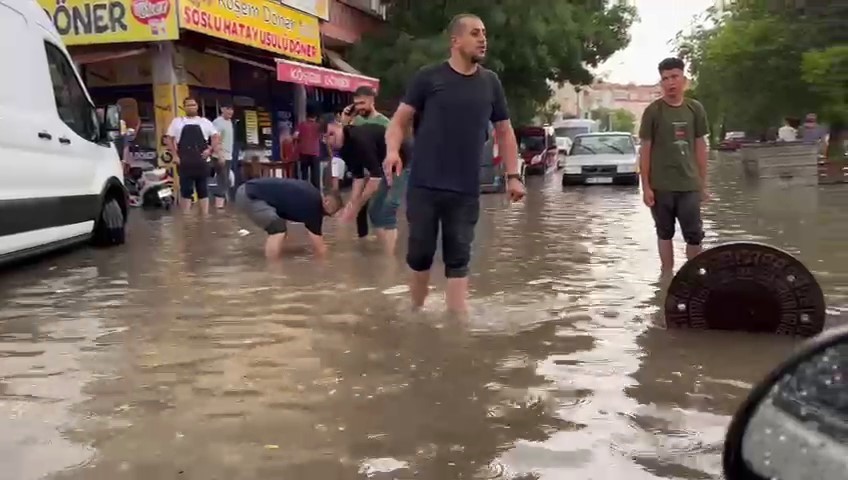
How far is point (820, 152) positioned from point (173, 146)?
14034 millimetres

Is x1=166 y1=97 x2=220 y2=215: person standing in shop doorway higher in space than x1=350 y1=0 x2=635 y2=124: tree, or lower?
lower

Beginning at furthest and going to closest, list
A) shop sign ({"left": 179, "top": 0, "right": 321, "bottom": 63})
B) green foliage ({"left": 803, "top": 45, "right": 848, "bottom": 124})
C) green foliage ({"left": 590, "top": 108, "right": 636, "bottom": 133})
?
green foliage ({"left": 590, "top": 108, "right": 636, "bottom": 133})
shop sign ({"left": 179, "top": 0, "right": 321, "bottom": 63})
green foliage ({"left": 803, "top": 45, "right": 848, "bottom": 124})

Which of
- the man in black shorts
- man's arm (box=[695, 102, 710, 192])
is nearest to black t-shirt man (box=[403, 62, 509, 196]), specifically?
the man in black shorts

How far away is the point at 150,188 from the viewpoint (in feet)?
52.4

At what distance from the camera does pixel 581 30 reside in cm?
2928

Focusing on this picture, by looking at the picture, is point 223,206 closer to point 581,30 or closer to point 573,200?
point 573,200

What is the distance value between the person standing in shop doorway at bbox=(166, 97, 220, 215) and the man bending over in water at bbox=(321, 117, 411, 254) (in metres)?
5.07

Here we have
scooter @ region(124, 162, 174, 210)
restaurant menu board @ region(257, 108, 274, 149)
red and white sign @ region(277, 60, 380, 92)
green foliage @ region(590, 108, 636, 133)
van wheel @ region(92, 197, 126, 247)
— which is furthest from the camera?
green foliage @ region(590, 108, 636, 133)

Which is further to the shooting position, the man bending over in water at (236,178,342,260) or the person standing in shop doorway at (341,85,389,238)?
the person standing in shop doorway at (341,85,389,238)

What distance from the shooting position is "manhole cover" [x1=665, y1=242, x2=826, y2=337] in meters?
5.18

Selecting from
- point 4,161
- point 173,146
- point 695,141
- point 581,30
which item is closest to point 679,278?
point 695,141

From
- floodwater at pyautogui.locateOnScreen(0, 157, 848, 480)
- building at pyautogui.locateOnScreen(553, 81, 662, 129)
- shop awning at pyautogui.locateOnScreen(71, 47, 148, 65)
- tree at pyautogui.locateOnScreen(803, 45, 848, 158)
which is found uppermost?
building at pyautogui.locateOnScreen(553, 81, 662, 129)

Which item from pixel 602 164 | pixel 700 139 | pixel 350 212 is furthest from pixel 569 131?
pixel 700 139

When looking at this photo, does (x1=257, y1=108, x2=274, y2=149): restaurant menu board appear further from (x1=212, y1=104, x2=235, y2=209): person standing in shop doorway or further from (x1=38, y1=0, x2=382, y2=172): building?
(x1=212, y1=104, x2=235, y2=209): person standing in shop doorway
